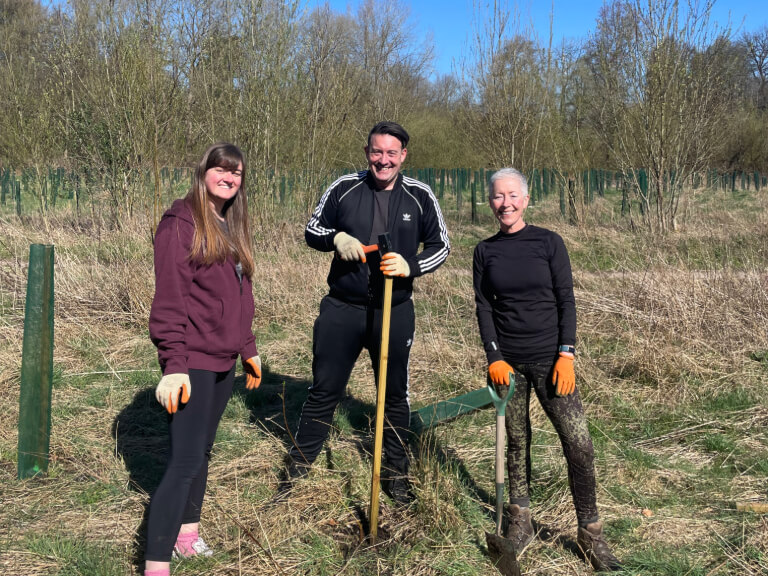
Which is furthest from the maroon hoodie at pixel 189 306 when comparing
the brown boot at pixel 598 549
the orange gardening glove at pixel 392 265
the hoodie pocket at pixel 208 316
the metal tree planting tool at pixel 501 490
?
the brown boot at pixel 598 549

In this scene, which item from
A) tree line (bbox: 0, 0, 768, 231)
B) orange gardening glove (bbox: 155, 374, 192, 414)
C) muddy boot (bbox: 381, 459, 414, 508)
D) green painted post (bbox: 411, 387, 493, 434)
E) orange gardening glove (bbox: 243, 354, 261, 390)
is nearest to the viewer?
orange gardening glove (bbox: 155, 374, 192, 414)

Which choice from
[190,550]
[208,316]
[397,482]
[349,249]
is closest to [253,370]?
[208,316]

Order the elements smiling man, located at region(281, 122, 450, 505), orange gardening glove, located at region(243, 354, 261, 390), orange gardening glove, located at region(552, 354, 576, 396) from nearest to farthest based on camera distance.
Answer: orange gardening glove, located at region(552, 354, 576, 396) < orange gardening glove, located at region(243, 354, 261, 390) < smiling man, located at region(281, 122, 450, 505)

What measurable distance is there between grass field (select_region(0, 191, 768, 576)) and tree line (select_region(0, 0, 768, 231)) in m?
3.13

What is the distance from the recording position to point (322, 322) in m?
3.11

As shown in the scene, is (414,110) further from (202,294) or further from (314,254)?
(202,294)

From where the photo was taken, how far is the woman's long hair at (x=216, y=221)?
2393 millimetres

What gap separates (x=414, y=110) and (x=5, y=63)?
1348 cm

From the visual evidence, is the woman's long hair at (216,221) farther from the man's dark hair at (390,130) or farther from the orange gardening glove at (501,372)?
the orange gardening glove at (501,372)

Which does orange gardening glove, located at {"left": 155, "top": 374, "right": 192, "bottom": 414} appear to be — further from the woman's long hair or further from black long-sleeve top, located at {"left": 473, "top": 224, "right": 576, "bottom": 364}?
black long-sleeve top, located at {"left": 473, "top": 224, "right": 576, "bottom": 364}

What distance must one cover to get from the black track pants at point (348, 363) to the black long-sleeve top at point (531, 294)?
0.55 m

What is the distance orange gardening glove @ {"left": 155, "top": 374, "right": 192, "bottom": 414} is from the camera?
2.26 meters

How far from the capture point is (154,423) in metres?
4.25

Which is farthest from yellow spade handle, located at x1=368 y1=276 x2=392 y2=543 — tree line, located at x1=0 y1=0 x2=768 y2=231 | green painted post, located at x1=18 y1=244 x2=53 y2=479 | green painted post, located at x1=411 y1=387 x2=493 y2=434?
tree line, located at x1=0 y1=0 x2=768 y2=231
